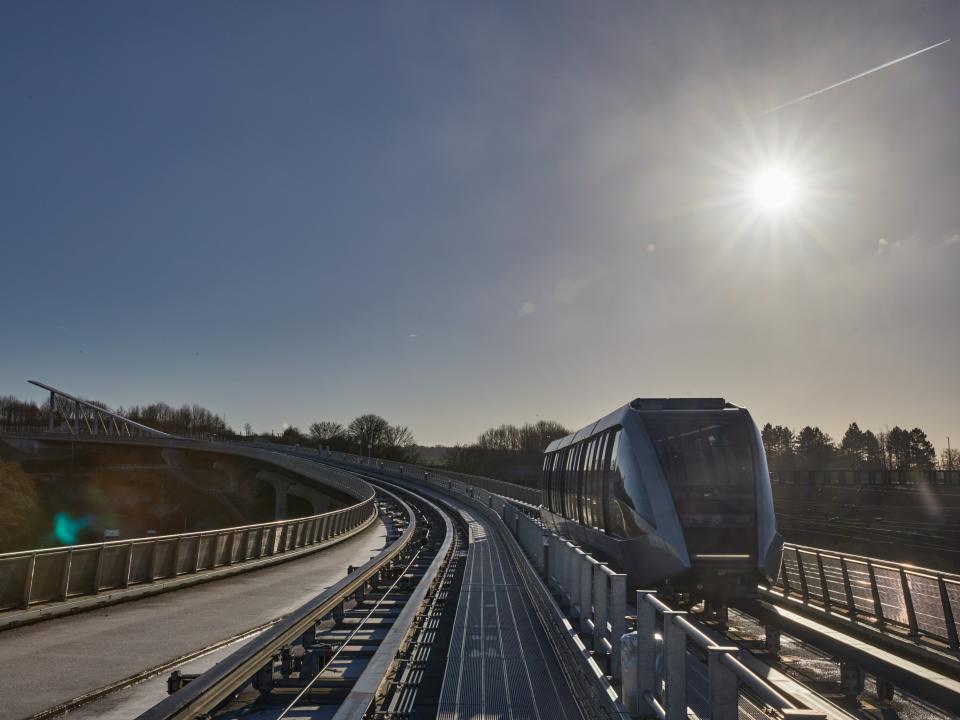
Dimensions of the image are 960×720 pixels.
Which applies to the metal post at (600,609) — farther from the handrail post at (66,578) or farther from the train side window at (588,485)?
the handrail post at (66,578)

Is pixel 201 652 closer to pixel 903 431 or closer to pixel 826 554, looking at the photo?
pixel 826 554

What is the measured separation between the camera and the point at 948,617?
448 inches

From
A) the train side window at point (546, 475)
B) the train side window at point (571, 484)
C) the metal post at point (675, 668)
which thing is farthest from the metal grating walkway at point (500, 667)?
the train side window at point (546, 475)

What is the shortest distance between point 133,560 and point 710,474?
41.3ft

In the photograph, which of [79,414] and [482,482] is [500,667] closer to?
[482,482]

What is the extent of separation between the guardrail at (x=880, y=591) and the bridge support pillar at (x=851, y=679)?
157 centimetres

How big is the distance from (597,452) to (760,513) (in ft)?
16.1

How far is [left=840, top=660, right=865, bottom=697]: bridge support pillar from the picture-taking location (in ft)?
35.0

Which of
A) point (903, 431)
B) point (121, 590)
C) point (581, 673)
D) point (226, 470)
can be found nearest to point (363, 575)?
point (121, 590)

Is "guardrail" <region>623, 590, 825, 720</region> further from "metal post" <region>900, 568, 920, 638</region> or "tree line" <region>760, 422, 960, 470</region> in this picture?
"tree line" <region>760, 422, 960, 470</region>

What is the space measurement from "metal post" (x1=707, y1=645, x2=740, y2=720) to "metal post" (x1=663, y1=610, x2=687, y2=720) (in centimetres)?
118

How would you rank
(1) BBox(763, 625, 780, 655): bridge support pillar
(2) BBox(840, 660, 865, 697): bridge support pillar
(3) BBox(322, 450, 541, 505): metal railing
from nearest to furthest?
(2) BBox(840, 660, 865, 697): bridge support pillar < (1) BBox(763, 625, 780, 655): bridge support pillar < (3) BBox(322, 450, 541, 505): metal railing

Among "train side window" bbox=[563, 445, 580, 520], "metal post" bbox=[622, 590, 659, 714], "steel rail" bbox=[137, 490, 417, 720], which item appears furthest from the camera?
"train side window" bbox=[563, 445, 580, 520]

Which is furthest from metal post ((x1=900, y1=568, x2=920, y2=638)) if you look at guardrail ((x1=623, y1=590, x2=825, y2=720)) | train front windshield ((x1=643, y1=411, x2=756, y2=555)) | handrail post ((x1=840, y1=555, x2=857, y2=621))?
guardrail ((x1=623, y1=590, x2=825, y2=720))
